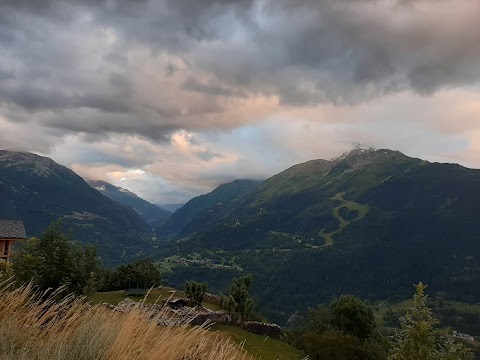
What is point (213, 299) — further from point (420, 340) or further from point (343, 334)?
point (420, 340)

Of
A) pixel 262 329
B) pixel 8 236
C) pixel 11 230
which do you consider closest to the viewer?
pixel 262 329

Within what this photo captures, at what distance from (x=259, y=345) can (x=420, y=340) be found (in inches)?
718

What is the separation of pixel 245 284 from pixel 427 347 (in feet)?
83.8

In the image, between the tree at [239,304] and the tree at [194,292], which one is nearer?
the tree at [239,304]

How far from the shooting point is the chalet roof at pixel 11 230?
183 feet

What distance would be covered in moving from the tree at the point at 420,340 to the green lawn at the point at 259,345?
12367 millimetres

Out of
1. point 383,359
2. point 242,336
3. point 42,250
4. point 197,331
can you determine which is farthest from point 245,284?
point 197,331

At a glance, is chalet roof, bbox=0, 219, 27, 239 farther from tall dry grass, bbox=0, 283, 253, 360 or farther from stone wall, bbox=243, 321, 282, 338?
tall dry grass, bbox=0, 283, 253, 360

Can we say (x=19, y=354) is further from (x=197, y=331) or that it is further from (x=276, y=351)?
(x=276, y=351)

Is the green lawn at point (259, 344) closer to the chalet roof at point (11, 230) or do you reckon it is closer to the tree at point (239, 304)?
the tree at point (239, 304)

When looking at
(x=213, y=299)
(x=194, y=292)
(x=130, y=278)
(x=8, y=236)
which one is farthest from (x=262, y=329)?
(x=8, y=236)

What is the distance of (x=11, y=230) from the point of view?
5766 centimetres

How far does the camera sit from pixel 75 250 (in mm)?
23781

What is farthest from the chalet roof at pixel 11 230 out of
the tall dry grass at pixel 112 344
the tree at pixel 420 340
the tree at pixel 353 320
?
the tall dry grass at pixel 112 344
